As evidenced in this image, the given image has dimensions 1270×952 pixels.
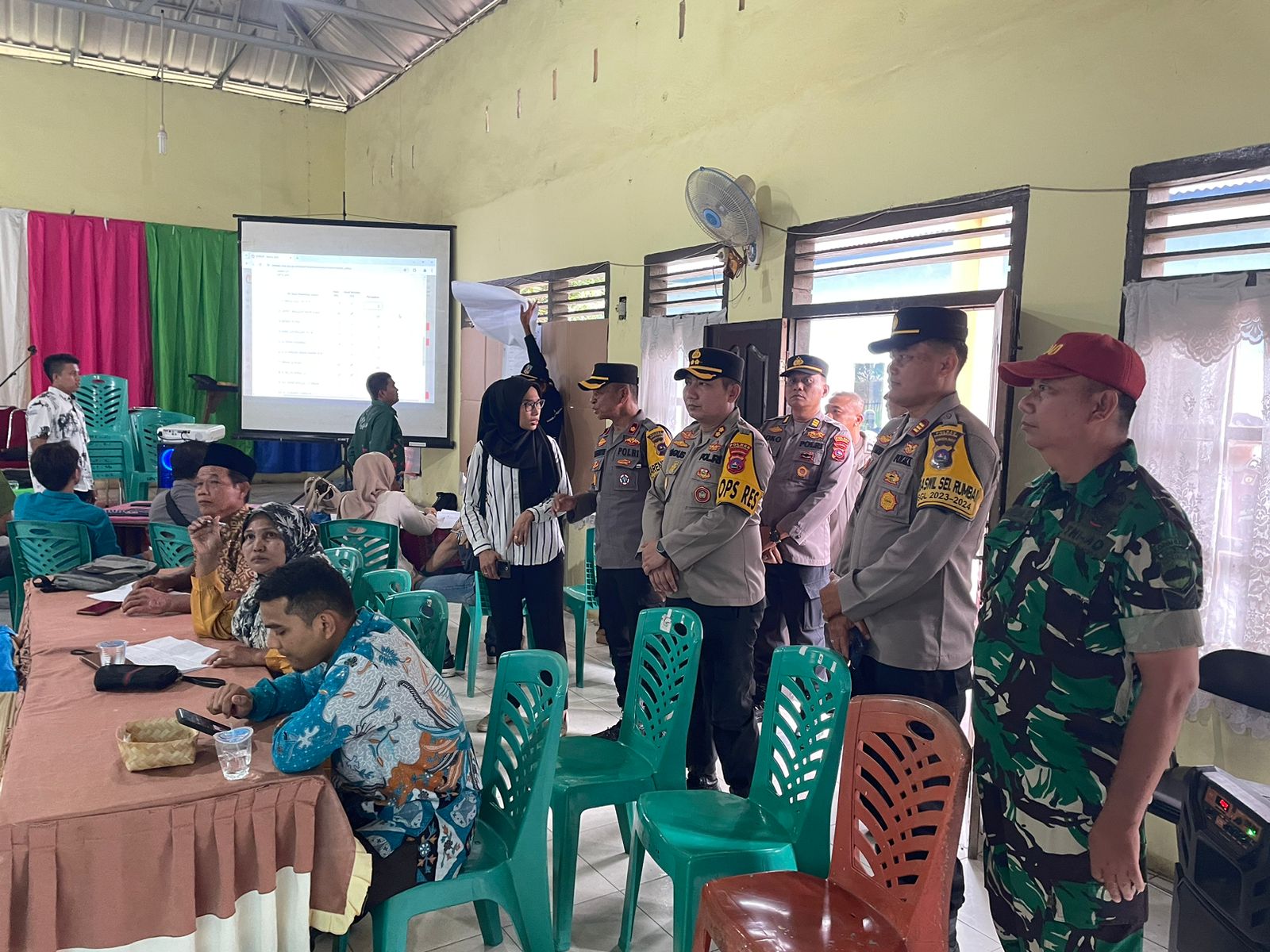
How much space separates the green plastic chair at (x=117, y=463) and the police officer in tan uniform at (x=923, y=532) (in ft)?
25.0

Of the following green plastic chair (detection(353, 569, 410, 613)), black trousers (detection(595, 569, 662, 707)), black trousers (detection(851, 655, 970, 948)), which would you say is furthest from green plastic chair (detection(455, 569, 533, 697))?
black trousers (detection(851, 655, 970, 948))

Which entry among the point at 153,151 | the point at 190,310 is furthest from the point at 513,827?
the point at 153,151

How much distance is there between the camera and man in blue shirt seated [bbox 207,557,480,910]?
Answer: 177 centimetres

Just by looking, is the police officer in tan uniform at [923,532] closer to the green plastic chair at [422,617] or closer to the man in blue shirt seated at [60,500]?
the green plastic chair at [422,617]

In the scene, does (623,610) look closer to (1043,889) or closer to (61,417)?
(1043,889)

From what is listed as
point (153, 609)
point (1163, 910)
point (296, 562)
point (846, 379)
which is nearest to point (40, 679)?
point (153, 609)

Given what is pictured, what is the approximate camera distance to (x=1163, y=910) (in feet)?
8.50

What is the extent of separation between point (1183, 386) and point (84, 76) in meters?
9.92

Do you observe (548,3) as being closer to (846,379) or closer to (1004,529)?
(846,379)

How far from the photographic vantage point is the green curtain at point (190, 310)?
916 cm

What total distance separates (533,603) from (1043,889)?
2.35 m

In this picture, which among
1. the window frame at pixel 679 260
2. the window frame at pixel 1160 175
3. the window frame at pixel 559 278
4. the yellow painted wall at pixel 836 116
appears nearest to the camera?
the window frame at pixel 1160 175

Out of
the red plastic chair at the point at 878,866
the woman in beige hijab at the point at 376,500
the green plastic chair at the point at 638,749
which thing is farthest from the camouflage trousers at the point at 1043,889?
the woman in beige hijab at the point at 376,500

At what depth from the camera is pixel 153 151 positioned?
9.08m
